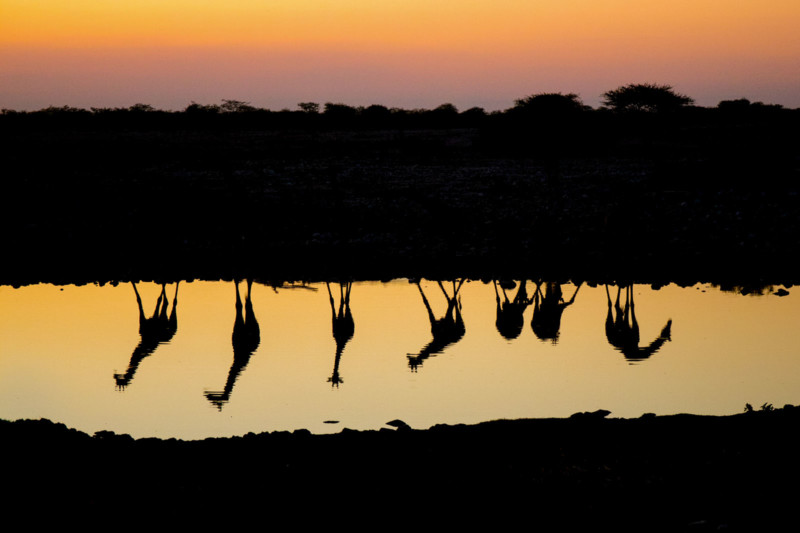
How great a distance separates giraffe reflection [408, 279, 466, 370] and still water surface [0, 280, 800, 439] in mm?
39

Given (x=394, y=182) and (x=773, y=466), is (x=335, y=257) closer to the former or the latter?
(x=394, y=182)

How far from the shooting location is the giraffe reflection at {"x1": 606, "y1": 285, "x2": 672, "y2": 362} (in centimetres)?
1391

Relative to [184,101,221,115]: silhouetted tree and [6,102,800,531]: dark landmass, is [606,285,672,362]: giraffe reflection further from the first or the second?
[184,101,221,115]: silhouetted tree

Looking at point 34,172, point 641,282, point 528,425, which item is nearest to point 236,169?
point 34,172

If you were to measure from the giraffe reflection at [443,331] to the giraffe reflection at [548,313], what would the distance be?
3.66 ft

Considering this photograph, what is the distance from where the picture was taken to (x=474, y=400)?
37.1 ft

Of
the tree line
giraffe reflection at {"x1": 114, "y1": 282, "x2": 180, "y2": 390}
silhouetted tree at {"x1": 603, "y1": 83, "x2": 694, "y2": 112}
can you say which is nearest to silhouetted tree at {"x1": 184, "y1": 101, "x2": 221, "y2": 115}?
the tree line

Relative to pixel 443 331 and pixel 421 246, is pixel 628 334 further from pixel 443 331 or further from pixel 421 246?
pixel 421 246

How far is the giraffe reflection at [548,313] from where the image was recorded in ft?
50.3

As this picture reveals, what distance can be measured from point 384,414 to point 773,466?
4356 millimetres

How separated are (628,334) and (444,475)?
26.0 feet

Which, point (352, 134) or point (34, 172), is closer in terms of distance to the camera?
point (34, 172)

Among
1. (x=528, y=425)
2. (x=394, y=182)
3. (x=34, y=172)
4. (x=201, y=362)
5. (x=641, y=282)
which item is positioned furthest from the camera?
(x=34, y=172)

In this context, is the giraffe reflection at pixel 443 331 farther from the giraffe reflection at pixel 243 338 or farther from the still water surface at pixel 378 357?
the giraffe reflection at pixel 243 338
